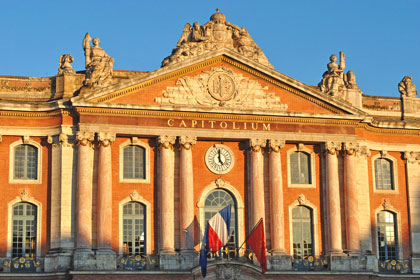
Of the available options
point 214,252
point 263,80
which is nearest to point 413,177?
point 263,80

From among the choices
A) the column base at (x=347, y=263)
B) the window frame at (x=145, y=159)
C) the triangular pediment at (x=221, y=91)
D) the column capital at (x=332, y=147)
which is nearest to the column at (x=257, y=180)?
the triangular pediment at (x=221, y=91)

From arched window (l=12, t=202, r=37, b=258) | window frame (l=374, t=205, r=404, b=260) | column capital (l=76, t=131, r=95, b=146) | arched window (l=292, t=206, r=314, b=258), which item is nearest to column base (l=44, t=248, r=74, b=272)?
arched window (l=12, t=202, r=37, b=258)

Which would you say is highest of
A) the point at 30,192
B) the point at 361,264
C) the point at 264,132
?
the point at 264,132

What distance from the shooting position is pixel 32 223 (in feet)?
156

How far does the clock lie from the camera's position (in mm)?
49531

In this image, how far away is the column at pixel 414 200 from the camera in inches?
2051

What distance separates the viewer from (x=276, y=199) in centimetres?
4912

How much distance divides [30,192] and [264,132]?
40.8ft

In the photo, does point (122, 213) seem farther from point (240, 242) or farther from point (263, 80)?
point (263, 80)

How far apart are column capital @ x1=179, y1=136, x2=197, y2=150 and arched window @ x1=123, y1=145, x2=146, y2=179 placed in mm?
2067

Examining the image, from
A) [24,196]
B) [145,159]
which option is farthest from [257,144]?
[24,196]

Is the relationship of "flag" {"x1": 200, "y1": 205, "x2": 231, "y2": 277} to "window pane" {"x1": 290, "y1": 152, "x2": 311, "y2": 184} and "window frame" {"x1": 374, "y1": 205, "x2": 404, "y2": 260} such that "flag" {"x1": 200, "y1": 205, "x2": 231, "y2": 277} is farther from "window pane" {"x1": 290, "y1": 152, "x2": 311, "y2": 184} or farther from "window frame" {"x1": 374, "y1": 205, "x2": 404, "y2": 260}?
"window frame" {"x1": 374, "y1": 205, "x2": 404, "y2": 260}

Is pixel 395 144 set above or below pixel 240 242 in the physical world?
above

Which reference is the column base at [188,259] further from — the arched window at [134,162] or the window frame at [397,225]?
the window frame at [397,225]
